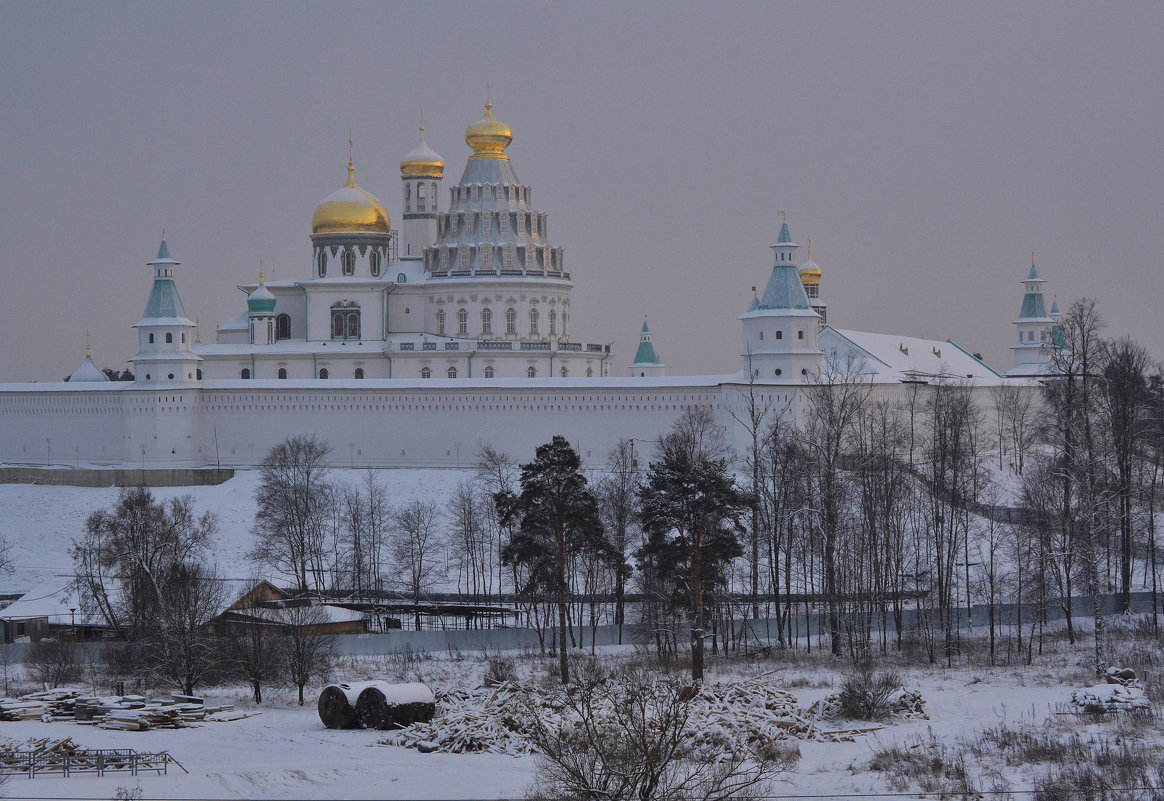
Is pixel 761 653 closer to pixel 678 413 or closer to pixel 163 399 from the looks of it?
pixel 678 413

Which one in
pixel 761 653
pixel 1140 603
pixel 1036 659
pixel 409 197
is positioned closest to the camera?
pixel 1036 659

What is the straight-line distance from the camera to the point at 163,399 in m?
49.6

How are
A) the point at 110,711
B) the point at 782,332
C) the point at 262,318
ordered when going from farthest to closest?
the point at 262,318, the point at 782,332, the point at 110,711

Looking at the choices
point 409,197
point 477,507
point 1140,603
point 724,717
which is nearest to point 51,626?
point 477,507

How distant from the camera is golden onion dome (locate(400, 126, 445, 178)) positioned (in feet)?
201

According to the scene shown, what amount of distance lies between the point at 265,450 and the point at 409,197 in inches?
583

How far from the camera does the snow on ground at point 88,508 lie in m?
42.0

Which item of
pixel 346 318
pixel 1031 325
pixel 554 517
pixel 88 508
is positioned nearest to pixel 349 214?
pixel 346 318

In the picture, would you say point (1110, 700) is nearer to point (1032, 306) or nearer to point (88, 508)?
point (88, 508)

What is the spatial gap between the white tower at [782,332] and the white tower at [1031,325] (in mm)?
15687

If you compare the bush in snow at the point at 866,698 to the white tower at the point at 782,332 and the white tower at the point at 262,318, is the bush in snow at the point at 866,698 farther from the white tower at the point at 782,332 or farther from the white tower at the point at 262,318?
the white tower at the point at 262,318

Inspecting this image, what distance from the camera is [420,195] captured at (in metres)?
61.8

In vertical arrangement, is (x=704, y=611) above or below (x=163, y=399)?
below

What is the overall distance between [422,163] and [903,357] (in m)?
17.3
